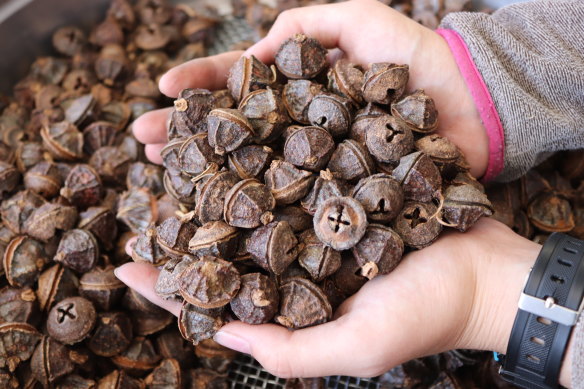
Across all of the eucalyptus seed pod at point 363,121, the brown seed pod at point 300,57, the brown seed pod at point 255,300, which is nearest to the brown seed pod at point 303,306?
the brown seed pod at point 255,300

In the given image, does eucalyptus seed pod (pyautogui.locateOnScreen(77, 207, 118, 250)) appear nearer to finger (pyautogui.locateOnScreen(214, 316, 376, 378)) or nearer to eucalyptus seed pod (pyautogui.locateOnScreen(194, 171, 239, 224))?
eucalyptus seed pod (pyautogui.locateOnScreen(194, 171, 239, 224))

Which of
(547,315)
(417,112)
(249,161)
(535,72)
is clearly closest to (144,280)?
(249,161)

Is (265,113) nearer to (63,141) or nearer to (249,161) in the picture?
(249,161)

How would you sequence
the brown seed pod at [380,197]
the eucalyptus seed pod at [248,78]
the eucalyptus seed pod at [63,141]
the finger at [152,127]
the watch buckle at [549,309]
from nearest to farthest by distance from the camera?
the watch buckle at [549,309], the brown seed pod at [380,197], the eucalyptus seed pod at [248,78], the finger at [152,127], the eucalyptus seed pod at [63,141]

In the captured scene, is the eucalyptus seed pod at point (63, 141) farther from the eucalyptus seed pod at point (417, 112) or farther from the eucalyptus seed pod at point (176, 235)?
the eucalyptus seed pod at point (417, 112)

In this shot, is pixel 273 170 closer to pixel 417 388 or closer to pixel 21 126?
pixel 417 388

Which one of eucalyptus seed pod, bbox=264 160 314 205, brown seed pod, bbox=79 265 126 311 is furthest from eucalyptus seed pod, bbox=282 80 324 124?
brown seed pod, bbox=79 265 126 311

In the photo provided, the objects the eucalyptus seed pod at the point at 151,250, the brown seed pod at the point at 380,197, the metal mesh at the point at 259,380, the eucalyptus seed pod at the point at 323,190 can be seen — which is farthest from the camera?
the metal mesh at the point at 259,380
